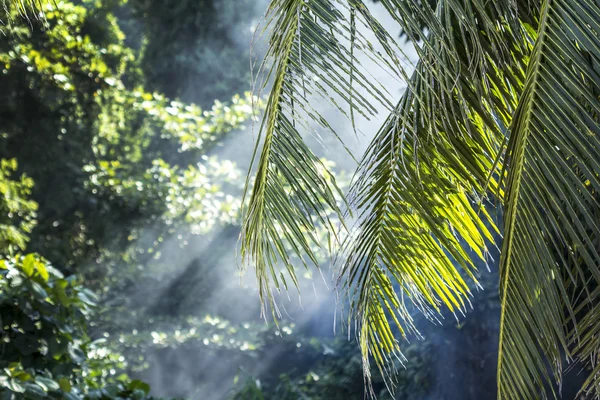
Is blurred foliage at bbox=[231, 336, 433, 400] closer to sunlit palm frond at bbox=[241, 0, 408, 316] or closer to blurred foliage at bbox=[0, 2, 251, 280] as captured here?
blurred foliage at bbox=[0, 2, 251, 280]

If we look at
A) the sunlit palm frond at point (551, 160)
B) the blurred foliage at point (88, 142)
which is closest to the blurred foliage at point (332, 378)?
the blurred foliage at point (88, 142)

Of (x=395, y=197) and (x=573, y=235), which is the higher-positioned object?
(x=395, y=197)

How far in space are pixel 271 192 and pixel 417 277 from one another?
0.67 m

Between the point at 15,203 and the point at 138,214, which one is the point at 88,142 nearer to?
the point at 138,214

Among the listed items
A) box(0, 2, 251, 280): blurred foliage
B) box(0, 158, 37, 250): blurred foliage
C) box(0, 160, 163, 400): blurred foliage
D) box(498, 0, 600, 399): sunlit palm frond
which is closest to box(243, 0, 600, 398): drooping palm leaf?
box(498, 0, 600, 399): sunlit palm frond

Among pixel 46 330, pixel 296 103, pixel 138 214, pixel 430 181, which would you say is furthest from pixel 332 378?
pixel 296 103

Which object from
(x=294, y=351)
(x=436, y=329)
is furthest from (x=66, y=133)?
(x=436, y=329)

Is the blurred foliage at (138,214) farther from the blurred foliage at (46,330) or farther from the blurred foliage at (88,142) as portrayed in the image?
the blurred foliage at (46,330)

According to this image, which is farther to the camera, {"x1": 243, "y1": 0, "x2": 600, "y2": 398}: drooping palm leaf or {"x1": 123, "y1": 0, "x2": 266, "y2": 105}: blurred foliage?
{"x1": 123, "y1": 0, "x2": 266, "y2": 105}: blurred foliage

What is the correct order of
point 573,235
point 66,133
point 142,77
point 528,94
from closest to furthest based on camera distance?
point 573,235 < point 528,94 < point 66,133 < point 142,77

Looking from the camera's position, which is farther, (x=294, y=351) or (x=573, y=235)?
(x=294, y=351)

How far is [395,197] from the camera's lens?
2.47 meters

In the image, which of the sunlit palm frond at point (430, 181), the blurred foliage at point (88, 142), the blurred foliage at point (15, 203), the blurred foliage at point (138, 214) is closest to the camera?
the sunlit palm frond at point (430, 181)

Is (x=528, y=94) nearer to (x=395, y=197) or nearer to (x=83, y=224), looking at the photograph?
(x=395, y=197)
